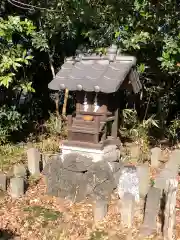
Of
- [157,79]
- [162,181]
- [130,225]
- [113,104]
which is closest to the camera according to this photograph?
[130,225]

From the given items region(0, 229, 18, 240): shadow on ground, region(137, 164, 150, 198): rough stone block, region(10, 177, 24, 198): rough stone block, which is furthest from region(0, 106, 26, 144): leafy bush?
region(137, 164, 150, 198): rough stone block

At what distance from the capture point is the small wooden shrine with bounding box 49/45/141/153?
19.9ft

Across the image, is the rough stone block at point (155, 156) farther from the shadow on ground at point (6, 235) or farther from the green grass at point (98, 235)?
the shadow on ground at point (6, 235)

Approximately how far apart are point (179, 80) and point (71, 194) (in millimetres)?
5175

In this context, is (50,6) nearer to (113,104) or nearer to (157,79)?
(113,104)

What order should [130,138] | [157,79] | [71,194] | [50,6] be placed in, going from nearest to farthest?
[71,194] → [50,6] → [130,138] → [157,79]

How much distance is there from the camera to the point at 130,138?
27.8 ft

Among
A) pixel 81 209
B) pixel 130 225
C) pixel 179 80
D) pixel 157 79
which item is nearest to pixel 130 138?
pixel 157 79

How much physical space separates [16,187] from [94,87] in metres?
2.11

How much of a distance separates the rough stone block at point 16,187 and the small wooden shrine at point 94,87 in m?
1.05

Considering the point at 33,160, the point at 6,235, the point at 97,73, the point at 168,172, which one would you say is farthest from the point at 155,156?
the point at 6,235

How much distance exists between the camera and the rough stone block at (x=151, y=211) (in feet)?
15.2

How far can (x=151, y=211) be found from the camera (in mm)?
A: 4715

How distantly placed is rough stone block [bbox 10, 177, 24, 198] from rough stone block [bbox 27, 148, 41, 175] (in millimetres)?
844
